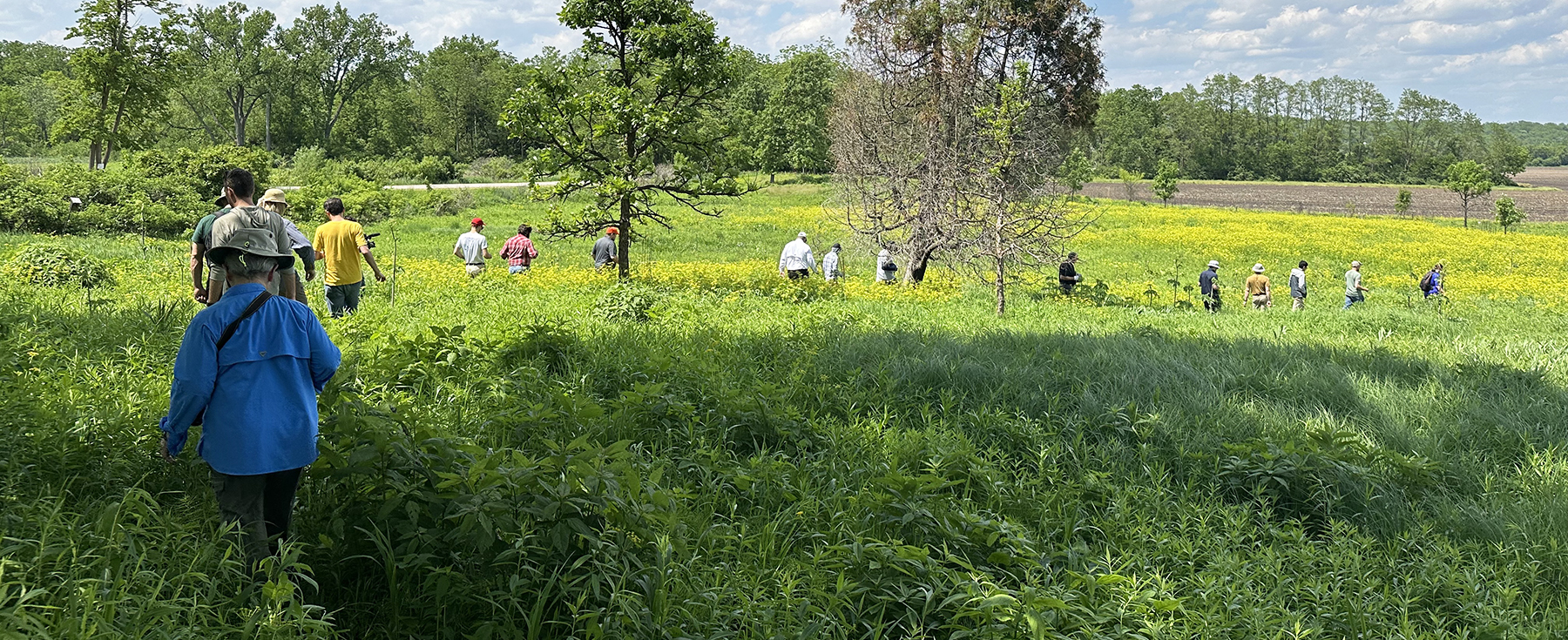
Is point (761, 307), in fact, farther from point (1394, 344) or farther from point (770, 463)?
point (1394, 344)

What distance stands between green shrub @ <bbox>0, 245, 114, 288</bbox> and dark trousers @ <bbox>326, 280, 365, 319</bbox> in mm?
3256

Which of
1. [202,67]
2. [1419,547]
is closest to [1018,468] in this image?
[1419,547]

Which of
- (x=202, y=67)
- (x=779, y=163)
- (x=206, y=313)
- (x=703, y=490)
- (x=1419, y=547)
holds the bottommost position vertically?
(x=1419, y=547)

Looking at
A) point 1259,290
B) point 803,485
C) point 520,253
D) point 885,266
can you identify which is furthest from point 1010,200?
point 803,485

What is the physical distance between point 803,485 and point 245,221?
2846 millimetres

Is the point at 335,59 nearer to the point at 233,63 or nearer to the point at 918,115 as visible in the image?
the point at 233,63

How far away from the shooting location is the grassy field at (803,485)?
3.08m

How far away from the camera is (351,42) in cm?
6656

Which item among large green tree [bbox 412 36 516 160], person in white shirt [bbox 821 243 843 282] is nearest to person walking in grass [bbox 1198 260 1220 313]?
person in white shirt [bbox 821 243 843 282]

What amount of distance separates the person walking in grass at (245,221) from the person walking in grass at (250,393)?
163 mm

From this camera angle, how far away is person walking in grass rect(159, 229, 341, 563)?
120 inches

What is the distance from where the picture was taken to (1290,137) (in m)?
112

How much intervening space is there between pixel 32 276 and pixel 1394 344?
15.3 meters

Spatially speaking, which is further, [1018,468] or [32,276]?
[32,276]
